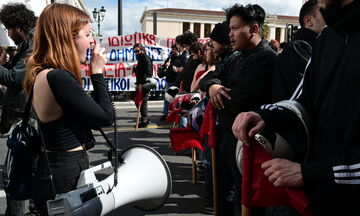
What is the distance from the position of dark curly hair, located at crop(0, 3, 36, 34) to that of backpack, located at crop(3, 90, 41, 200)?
1.49 metres

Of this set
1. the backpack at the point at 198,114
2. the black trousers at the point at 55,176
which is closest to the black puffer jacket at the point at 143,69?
A: the backpack at the point at 198,114

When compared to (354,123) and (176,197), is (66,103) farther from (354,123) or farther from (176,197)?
(176,197)

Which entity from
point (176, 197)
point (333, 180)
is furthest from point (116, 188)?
point (176, 197)

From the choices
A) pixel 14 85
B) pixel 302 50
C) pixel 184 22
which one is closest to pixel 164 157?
pixel 14 85

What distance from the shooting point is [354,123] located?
40.4 inches

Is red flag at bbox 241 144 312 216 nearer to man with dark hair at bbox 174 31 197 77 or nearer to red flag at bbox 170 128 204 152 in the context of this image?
red flag at bbox 170 128 204 152

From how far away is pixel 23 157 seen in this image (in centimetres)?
179

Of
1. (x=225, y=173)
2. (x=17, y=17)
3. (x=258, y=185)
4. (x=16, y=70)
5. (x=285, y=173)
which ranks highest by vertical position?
(x=17, y=17)

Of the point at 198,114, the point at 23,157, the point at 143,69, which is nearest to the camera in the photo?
the point at 23,157

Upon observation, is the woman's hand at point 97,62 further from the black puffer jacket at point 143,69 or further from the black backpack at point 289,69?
the black puffer jacket at point 143,69

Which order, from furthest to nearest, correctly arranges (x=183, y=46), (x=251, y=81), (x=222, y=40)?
(x=183, y=46)
(x=222, y=40)
(x=251, y=81)

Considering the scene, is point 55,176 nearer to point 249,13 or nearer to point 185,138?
point 249,13

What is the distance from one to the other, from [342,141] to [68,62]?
1.30 m

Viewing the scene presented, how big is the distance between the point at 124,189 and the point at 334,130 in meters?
1.11
